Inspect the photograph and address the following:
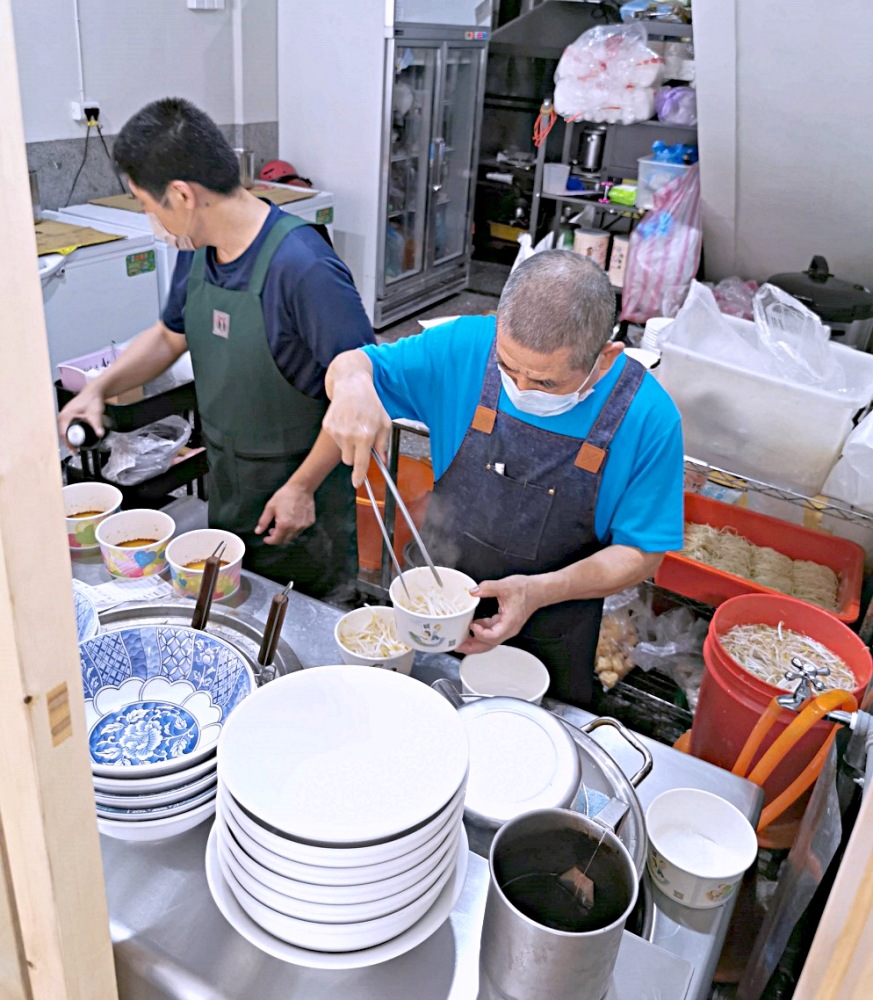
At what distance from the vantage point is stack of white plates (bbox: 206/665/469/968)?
785mm

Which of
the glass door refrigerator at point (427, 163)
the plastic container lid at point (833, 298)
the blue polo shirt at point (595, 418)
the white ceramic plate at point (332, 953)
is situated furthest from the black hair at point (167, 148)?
the glass door refrigerator at point (427, 163)

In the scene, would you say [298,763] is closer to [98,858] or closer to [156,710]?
[98,858]

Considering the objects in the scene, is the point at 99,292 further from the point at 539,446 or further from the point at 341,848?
the point at 341,848

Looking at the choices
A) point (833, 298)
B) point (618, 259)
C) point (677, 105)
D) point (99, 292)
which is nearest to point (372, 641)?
point (833, 298)

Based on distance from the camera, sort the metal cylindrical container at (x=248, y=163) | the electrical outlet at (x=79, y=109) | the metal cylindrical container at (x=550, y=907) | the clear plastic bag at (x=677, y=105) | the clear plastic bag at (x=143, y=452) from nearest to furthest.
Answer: the metal cylindrical container at (x=550, y=907) < the clear plastic bag at (x=143, y=452) < the clear plastic bag at (x=677, y=105) < the electrical outlet at (x=79, y=109) < the metal cylindrical container at (x=248, y=163)

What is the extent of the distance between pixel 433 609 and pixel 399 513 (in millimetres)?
1594

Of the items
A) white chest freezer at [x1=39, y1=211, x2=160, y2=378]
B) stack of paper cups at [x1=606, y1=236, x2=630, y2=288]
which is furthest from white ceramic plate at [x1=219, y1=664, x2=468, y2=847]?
stack of paper cups at [x1=606, y1=236, x2=630, y2=288]

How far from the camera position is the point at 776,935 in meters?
1.49

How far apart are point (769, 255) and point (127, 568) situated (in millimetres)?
3143

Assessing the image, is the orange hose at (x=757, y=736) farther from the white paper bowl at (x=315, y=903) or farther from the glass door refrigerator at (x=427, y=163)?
the glass door refrigerator at (x=427, y=163)

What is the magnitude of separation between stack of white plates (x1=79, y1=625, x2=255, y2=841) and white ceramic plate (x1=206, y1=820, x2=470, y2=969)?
0.10 meters

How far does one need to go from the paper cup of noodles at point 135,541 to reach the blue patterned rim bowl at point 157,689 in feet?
1.14

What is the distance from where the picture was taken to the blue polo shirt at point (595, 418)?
164 centimetres

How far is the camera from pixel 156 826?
97 centimetres
